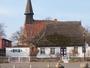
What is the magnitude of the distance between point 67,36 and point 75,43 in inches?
113

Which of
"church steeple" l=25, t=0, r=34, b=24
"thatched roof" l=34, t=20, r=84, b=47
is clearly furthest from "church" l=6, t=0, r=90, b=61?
"church steeple" l=25, t=0, r=34, b=24

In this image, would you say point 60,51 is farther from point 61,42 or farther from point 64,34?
point 64,34

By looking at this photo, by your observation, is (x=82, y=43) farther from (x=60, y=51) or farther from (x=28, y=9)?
(x=28, y=9)

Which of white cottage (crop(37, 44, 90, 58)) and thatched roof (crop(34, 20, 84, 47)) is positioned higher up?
thatched roof (crop(34, 20, 84, 47))

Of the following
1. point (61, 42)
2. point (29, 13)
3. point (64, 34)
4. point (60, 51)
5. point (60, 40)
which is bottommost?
point (60, 51)

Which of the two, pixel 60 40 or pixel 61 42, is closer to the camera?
pixel 61 42

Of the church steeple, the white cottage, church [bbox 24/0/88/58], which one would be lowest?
the white cottage

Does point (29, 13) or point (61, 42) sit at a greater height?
point (29, 13)

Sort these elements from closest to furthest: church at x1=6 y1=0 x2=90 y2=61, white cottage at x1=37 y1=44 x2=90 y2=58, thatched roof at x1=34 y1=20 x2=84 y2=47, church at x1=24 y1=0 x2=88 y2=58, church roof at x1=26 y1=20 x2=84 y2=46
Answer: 1. white cottage at x1=37 y1=44 x2=90 y2=58
2. church at x1=6 y1=0 x2=90 y2=61
3. church at x1=24 y1=0 x2=88 y2=58
4. thatched roof at x1=34 y1=20 x2=84 y2=47
5. church roof at x1=26 y1=20 x2=84 y2=46

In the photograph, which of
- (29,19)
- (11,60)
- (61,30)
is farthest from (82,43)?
Answer: (29,19)

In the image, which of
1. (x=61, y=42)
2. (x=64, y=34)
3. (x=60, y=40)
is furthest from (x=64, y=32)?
(x=61, y=42)

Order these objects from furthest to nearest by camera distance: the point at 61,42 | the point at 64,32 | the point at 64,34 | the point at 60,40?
1. the point at 64,32
2. the point at 64,34
3. the point at 60,40
4. the point at 61,42

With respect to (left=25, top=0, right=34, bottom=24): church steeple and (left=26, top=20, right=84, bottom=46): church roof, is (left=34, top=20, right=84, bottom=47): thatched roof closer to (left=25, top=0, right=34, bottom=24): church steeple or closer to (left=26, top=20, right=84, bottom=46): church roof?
(left=26, top=20, right=84, bottom=46): church roof

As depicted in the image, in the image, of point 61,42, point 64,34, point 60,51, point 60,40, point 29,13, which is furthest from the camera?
point 29,13
